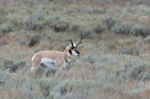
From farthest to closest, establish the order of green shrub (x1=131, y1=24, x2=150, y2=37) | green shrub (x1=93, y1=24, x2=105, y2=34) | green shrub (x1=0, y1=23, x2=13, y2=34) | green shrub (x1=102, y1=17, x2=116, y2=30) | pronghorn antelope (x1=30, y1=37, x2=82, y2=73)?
green shrub (x1=102, y1=17, x2=116, y2=30) < green shrub (x1=93, y1=24, x2=105, y2=34) < green shrub (x1=131, y1=24, x2=150, y2=37) < green shrub (x1=0, y1=23, x2=13, y2=34) < pronghorn antelope (x1=30, y1=37, x2=82, y2=73)

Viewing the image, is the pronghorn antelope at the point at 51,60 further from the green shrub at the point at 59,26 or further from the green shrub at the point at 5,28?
the green shrub at the point at 59,26

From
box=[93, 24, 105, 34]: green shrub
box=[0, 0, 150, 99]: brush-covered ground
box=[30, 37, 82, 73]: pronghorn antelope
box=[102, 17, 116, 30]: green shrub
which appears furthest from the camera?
box=[102, 17, 116, 30]: green shrub

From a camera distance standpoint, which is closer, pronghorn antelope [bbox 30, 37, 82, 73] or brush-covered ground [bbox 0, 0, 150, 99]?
brush-covered ground [bbox 0, 0, 150, 99]

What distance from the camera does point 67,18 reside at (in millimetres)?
23484

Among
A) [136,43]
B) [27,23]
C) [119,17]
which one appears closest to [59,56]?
[136,43]

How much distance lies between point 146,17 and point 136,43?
550 cm

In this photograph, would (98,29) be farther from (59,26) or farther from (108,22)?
(59,26)

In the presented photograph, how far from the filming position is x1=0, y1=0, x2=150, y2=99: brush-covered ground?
309 inches

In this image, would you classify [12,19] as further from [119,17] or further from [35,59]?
[35,59]

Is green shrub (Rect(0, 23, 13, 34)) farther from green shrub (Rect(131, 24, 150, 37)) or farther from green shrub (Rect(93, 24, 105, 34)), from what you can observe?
green shrub (Rect(131, 24, 150, 37))

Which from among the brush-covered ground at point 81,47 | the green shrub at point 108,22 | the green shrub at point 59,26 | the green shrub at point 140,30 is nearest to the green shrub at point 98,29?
the brush-covered ground at point 81,47

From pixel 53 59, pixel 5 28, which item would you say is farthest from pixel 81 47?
pixel 53 59

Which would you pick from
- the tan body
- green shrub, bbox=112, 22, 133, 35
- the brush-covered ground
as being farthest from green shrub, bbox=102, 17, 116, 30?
the tan body

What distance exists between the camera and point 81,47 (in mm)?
18359
